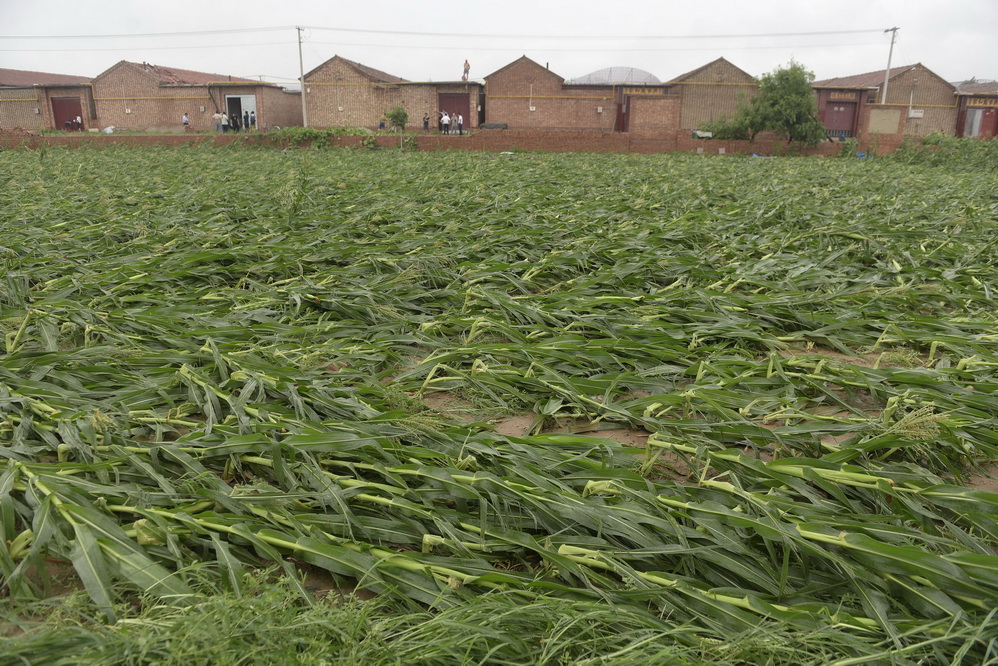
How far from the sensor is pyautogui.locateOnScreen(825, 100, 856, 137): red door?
37.9m

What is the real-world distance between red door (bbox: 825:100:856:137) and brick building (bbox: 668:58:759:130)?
4782 millimetres

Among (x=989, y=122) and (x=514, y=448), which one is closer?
(x=514, y=448)

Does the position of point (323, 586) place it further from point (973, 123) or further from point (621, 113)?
point (973, 123)

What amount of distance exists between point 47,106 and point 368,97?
19.9 m

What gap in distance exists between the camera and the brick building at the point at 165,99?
124ft

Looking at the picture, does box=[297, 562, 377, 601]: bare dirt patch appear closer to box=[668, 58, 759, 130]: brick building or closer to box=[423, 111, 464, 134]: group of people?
box=[423, 111, 464, 134]: group of people

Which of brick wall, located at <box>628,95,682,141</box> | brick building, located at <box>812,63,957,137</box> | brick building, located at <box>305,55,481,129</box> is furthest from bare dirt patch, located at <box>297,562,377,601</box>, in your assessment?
brick building, located at <box>812,63,957,137</box>

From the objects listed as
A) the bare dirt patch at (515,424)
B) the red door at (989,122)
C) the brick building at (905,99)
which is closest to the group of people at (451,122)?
the brick building at (905,99)

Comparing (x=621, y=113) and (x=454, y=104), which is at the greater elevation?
(x=454, y=104)

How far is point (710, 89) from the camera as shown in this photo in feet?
121

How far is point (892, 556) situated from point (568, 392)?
4.08 ft

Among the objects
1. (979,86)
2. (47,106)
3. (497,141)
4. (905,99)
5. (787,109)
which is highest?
(979,86)

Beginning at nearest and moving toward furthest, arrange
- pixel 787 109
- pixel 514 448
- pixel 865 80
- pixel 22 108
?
1. pixel 514 448
2. pixel 787 109
3. pixel 22 108
4. pixel 865 80

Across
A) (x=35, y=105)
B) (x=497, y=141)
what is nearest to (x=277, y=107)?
(x=35, y=105)
